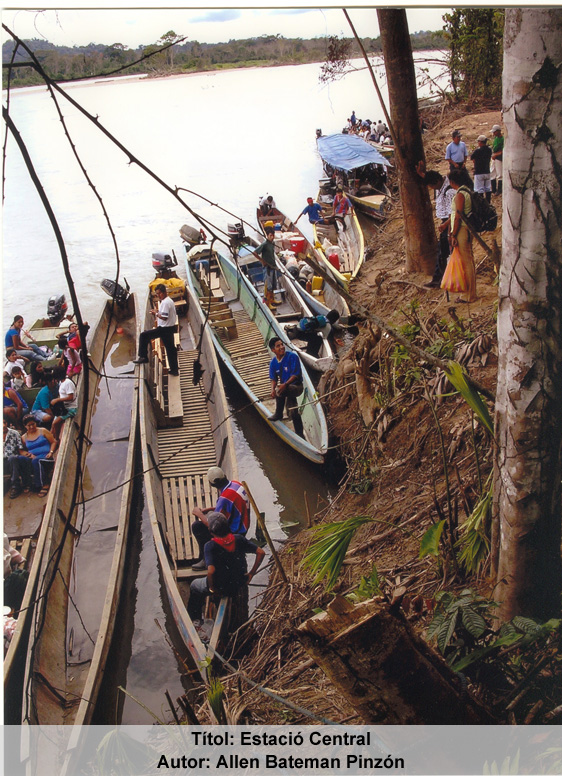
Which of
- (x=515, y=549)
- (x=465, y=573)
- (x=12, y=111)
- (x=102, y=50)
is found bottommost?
(x=465, y=573)

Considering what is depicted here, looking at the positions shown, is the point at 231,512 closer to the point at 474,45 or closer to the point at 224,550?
the point at 224,550

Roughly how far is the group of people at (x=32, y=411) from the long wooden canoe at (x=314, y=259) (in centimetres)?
263

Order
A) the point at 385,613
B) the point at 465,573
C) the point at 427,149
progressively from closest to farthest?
the point at 385,613 < the point at 465,573 < the point at 427,149

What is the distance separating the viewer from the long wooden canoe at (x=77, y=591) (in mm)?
3145

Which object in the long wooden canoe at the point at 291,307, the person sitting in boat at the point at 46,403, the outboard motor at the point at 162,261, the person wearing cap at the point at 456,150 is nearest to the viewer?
the person sitting in boat at the point at 46,403

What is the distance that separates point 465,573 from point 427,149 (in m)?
5.24

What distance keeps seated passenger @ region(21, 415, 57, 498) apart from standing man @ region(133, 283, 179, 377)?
218 centimetres

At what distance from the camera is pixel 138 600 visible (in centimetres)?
446

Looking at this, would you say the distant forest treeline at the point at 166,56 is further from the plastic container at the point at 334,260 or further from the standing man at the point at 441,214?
the plastic container at the point at 334,260

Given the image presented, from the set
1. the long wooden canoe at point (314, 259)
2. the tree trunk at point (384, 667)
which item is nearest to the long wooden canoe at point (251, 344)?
the long wooden canoe at point (314, 259)

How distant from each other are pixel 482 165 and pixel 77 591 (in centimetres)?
523

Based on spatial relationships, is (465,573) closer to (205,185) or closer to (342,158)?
(205,185)

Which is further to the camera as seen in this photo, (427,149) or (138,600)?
(427,149)

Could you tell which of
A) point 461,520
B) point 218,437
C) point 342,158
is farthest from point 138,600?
point 342,158
